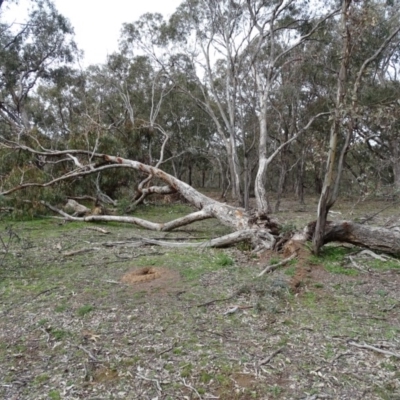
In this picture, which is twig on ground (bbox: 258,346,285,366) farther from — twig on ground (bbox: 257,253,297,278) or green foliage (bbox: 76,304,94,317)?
green foliage (bbox: 76,304,94,317)

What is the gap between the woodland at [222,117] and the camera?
23.0 feet

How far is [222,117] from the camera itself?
18.8m

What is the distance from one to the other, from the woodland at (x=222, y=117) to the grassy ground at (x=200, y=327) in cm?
136

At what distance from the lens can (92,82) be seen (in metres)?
25.8

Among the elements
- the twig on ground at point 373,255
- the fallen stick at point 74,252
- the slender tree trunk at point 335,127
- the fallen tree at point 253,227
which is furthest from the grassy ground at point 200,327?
the slender tree trunk at point 335,127

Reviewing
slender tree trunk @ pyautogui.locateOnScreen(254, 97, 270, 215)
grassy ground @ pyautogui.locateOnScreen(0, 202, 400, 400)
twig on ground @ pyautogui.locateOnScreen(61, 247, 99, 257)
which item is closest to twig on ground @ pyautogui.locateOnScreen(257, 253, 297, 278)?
grassy ground @ pyautogui.locateOnScreen(0, 202, 400, 400)

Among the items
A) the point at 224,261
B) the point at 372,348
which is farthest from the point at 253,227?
the point at 372,348

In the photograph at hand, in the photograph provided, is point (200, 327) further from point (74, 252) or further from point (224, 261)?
point (74, 252)

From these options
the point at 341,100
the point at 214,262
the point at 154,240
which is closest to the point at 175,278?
the point at 214,262

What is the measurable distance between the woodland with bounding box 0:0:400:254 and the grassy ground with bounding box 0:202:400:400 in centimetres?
136

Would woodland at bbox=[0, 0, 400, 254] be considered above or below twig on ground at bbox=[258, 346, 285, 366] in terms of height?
above

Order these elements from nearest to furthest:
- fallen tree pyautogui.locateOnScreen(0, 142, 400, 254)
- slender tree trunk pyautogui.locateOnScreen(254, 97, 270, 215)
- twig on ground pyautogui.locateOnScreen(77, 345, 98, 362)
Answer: twig on ground pyautogui.locateOnScreen(77, 345, 98, 362), fallen tree pyautogui.locateOnScreen(0, 142, 400, 254), slender tree trunk pyautogui.locateOnScreen(254, 97, 270, 215)

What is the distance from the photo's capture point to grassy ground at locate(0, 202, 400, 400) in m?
3.30

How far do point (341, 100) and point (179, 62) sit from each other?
15.5m
